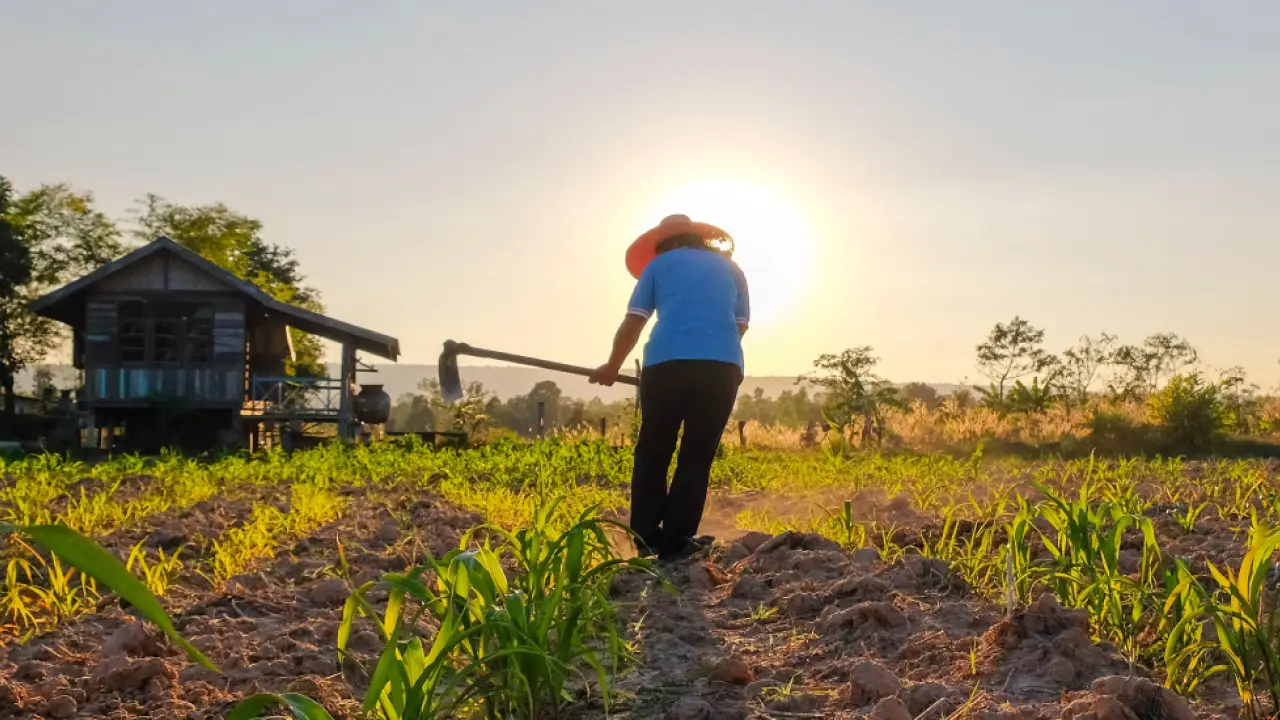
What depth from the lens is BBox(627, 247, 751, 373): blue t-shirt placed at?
206 inches

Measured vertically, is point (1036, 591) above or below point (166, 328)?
below

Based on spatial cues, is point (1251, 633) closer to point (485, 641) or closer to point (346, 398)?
point (485, 641)

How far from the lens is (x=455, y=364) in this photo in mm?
7551

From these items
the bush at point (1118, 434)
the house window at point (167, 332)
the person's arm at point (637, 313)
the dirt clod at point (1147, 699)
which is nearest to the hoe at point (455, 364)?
the person's arm at point (637, 313)

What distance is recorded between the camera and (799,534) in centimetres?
452

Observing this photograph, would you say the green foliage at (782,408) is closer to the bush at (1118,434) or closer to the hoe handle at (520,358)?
the bush at (1118,434)

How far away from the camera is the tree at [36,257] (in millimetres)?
33844

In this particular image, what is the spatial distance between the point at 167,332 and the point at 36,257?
16.2 meters

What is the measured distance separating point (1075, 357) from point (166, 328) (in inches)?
912

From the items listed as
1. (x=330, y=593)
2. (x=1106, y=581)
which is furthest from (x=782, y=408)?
(x=1106, y=581)

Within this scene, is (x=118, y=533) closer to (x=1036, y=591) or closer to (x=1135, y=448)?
(x=1036, y=591)

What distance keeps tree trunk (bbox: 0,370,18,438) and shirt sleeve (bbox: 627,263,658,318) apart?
30763 millimetres

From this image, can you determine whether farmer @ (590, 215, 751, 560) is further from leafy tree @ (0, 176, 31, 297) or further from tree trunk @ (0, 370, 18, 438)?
leafy tree @ (0, 176, 31, 297)

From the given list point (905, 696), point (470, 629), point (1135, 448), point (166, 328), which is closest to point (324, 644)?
point (470, 629)
